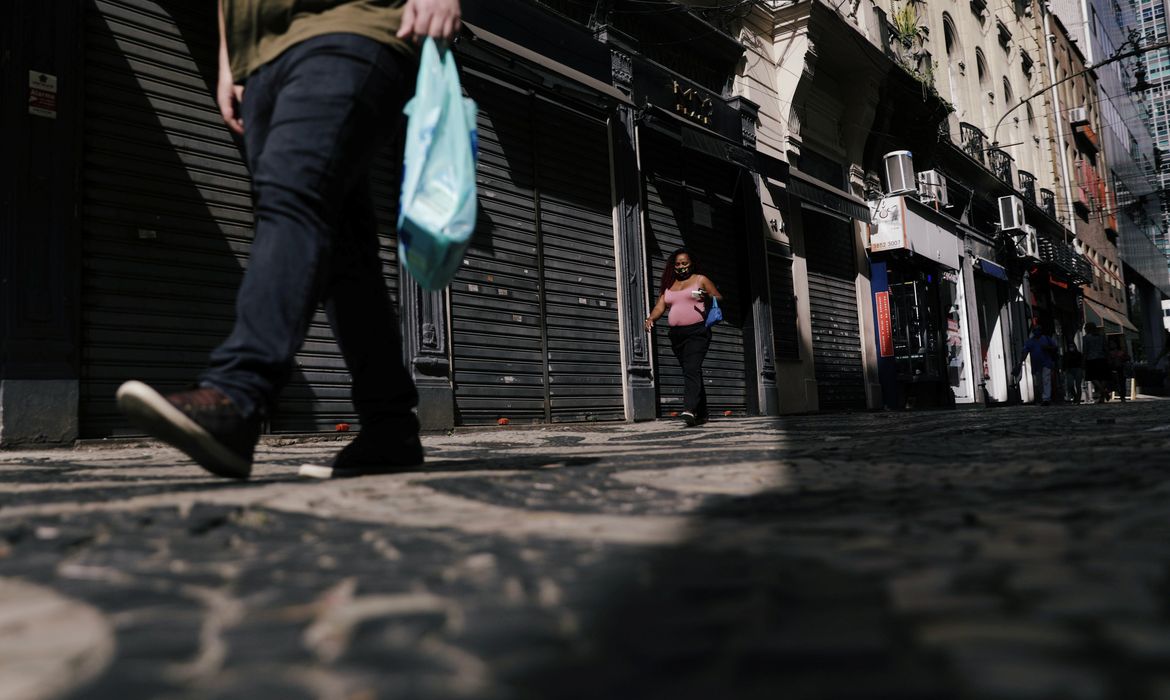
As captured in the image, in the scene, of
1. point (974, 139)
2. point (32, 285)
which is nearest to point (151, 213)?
point (32, 285)

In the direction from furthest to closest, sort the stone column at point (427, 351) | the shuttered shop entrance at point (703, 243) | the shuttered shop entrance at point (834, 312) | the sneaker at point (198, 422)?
the shuttered shop entrance at point (834, 312) < the shuttered shop entrance at point (703, 243) < the stone column at point (427, 351) < the sneaker at point (198, 422)

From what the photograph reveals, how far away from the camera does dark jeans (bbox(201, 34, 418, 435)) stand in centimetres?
206

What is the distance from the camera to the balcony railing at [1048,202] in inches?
1088

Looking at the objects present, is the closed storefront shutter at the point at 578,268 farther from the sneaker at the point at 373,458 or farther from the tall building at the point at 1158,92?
the tall building at the point at 1158,92

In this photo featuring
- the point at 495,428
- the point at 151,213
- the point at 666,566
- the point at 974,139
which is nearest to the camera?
the point at 666,566

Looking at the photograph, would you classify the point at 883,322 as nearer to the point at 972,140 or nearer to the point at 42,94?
the point at 972,140

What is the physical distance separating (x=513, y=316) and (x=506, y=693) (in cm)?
853

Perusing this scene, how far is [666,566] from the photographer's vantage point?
960 mm

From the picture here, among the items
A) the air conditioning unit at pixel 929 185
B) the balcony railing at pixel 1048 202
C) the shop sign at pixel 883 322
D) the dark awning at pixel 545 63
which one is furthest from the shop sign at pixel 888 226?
the balcony railing at pixel 1048 202

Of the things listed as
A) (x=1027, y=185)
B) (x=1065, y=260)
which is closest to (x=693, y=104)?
(x=1027, y=185)

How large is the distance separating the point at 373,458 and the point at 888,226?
623 inches

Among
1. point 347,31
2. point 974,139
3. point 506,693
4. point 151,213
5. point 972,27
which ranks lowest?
point 506,693

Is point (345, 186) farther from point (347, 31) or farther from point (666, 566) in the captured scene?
point (666, 566)

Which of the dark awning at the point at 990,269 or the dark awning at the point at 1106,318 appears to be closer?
the dark awning at the point at 990,269
